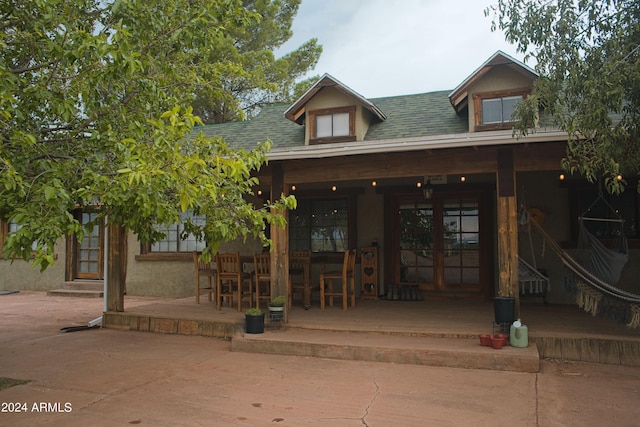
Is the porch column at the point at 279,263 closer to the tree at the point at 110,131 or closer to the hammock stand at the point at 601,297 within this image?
the tree at the point at 110,131

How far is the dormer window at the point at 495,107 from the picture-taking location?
6.89m

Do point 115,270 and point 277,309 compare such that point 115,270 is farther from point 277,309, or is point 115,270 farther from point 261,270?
point 277,309

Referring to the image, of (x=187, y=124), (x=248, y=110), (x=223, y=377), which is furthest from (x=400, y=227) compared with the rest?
(x=248, y=110)

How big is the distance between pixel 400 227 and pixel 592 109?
4953 mm

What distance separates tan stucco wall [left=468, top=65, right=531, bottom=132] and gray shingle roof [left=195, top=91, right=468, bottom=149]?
1.83ft

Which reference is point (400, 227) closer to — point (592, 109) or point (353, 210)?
point (353, 210)

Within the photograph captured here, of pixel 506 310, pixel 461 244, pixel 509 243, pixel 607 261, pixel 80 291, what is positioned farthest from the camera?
pixel 80 291

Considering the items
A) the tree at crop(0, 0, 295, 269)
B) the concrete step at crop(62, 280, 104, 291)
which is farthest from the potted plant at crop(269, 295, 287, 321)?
the concrete step at crop(62, 280, 104, 291)

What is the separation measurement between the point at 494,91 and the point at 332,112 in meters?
2.50

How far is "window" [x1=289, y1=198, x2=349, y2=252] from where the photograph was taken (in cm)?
891

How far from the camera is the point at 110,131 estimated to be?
11.8 feet

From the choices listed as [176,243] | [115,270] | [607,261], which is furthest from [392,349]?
[176,243]

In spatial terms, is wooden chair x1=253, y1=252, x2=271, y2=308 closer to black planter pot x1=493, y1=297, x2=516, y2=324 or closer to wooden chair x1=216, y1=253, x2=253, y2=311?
wooden chair x1=216, y1=253, x2=253, y2=311

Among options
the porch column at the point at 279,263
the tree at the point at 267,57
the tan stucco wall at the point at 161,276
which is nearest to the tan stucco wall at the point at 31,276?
the tan stucco wall at the point at 161,276
